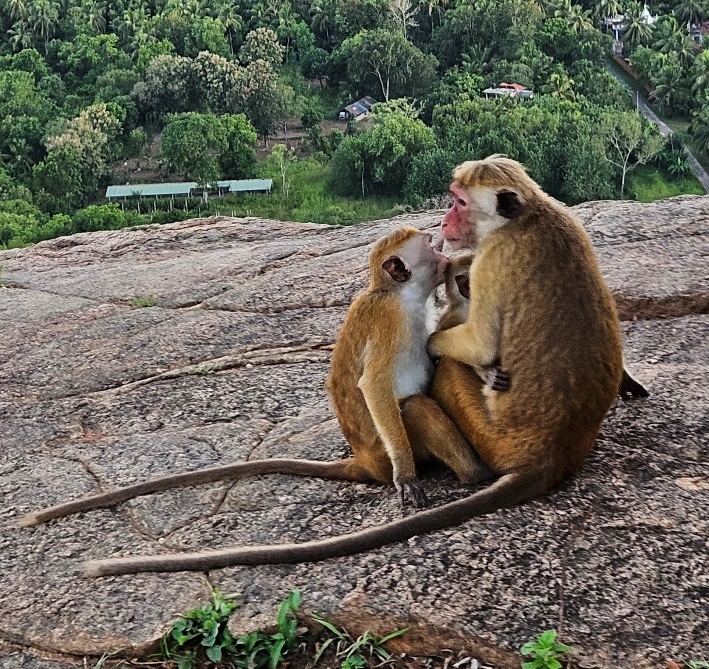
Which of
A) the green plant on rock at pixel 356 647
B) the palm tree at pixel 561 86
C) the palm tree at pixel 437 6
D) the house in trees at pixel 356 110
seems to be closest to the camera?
the green plant on rock at pixel 356 647

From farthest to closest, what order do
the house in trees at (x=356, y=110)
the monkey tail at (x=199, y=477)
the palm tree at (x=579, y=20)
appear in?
1. the palm tree at (x=579, y=20)
2. the house in trees at (x=356, y=110)
3. the monkey tail at (x=199, y=477)

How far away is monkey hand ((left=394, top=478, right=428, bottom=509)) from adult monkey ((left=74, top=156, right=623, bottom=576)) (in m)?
0.11

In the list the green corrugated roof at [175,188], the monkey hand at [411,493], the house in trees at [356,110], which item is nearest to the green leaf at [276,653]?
the monkey hand at [411,493]

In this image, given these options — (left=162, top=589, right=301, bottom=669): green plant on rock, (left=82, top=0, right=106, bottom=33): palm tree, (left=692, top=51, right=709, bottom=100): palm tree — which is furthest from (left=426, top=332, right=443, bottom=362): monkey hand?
(left=82, top=0, right=106, bottom=33): palm tree

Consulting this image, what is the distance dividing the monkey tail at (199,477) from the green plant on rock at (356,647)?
714 mm

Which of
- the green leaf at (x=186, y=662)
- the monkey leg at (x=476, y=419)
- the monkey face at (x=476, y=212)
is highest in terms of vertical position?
the monkey face at (x=476, y=212)

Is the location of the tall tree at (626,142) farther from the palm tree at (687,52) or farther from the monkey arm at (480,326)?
the monkey arm at (480,326)

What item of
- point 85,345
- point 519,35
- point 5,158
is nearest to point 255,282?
point 85,345

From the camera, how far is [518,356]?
2691mm

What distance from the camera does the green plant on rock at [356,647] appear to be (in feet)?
7.84

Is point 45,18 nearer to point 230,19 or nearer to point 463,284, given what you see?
point 230,19

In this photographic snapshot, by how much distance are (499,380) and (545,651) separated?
2.60 ft

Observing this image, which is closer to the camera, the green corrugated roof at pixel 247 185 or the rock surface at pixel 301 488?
the rock surface at pixel 301 488

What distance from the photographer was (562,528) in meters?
2.66
